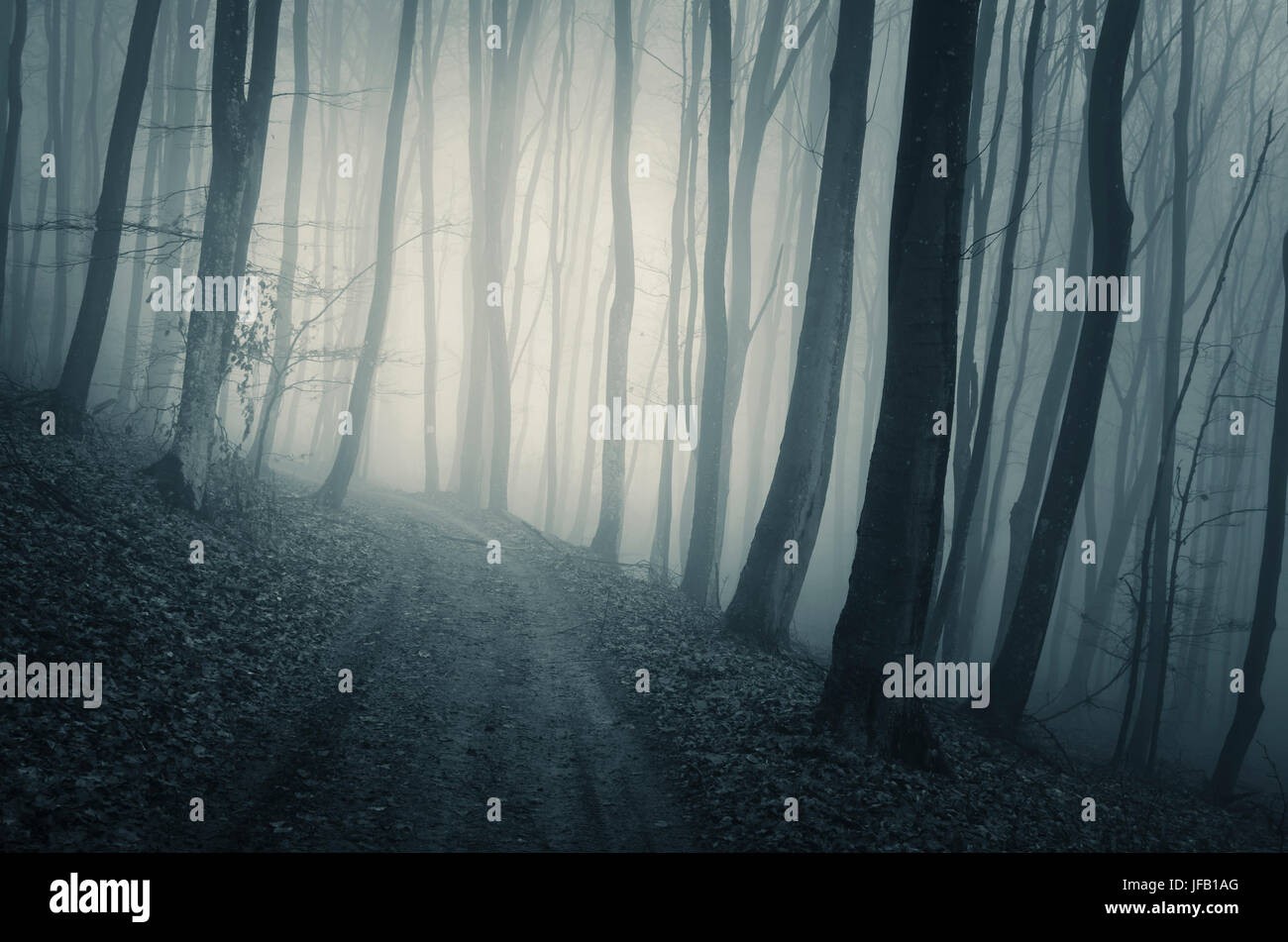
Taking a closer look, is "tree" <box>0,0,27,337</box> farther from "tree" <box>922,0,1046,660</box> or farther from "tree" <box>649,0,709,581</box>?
"tree" <box>922,0,1046,660</box>

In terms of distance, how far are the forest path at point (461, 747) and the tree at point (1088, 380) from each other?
5651 mm

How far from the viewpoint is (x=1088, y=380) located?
927 cm

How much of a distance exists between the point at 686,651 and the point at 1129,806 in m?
5.61

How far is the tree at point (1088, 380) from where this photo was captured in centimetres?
923

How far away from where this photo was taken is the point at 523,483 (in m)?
46.9

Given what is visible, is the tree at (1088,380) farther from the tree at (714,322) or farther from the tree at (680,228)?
Answer: the tree at (680,228)

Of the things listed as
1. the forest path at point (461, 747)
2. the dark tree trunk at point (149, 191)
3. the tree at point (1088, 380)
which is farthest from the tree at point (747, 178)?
the dark tree trunk at point (149, 191)

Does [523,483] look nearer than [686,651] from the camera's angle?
No

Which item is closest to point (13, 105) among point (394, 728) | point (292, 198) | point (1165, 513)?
point (292, 198)

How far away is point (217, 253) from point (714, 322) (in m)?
8.53

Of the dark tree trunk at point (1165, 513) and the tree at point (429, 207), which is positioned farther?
the tree at point (429, 207)

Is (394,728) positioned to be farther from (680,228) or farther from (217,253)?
(680,228)

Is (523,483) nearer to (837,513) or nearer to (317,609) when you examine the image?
(837,513)
